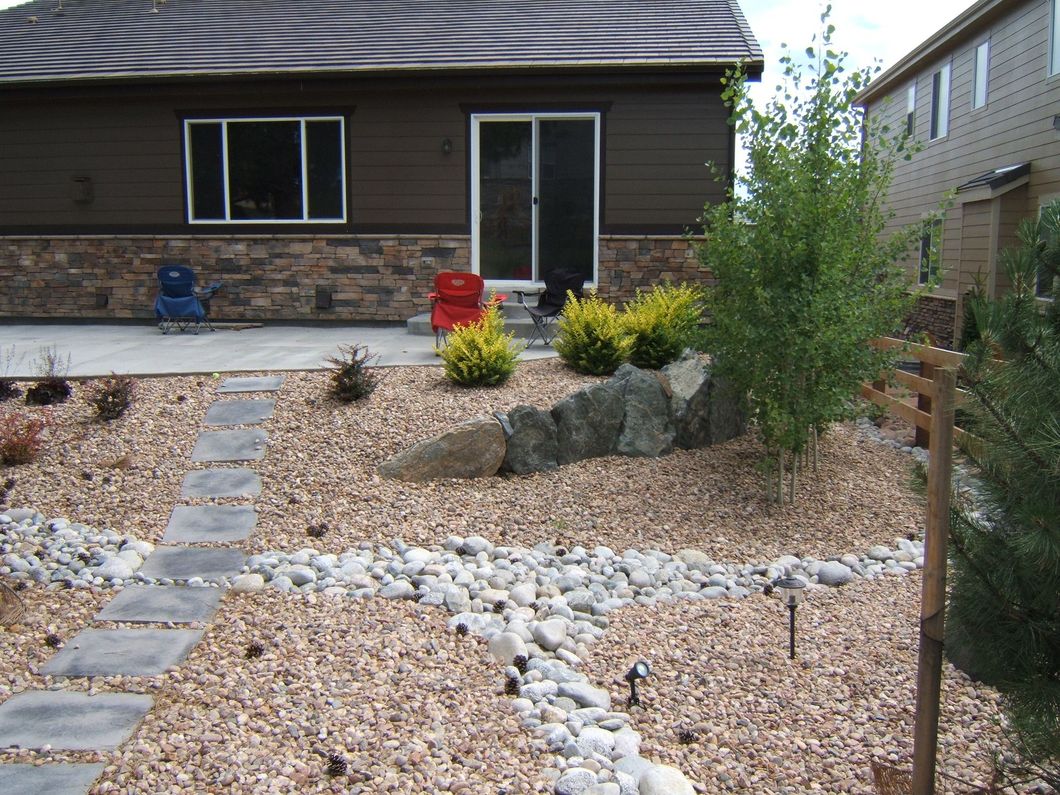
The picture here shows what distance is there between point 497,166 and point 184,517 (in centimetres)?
645

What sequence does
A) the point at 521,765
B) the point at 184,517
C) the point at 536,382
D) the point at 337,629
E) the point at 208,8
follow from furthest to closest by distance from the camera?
the point at 208,8 → the point at 536,382 → the point at 184,517 → the point at 337,629 → the point at 521,765

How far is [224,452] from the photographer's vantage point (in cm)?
562

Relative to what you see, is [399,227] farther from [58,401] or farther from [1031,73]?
[1031,73]

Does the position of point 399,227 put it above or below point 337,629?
above

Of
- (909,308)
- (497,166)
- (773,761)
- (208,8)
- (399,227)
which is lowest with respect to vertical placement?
(773,761)

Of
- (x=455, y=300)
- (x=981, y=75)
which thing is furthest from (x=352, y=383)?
(x=981, y=75)

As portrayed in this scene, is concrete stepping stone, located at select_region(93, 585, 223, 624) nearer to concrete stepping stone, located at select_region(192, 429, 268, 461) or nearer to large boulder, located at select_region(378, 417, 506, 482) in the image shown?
concrete stepping stone, located at select_region(192, 429, 268, 461)

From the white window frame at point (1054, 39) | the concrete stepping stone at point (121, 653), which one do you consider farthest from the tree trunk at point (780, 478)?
the white window frame at point (1054, 39)

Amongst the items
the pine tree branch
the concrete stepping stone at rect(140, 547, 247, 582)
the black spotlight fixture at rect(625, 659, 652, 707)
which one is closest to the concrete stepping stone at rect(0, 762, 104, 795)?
the concrete stepping stone at rect(140, 547, 247, 582)

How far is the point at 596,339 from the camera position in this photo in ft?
22.2

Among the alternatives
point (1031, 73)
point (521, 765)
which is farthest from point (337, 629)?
point (1031, 73)

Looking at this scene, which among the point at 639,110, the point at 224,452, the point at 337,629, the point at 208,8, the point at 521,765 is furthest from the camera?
the point at 208,8

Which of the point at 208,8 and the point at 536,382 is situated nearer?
the point at 536,382

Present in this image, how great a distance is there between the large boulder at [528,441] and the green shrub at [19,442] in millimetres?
2783
